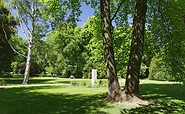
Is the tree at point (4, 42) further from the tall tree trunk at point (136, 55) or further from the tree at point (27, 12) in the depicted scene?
the tall tree trunk at point (136, 55)

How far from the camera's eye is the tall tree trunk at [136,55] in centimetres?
1219

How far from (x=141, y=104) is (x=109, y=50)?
3.07 meters

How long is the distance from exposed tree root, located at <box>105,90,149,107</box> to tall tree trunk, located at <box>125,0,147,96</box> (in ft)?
0.63

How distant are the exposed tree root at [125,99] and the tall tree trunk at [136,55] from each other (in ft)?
0.63

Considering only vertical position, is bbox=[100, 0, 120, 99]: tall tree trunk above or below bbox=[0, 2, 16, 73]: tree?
below

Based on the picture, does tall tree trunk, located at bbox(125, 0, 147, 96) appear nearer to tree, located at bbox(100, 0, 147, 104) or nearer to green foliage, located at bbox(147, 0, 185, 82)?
tree, located at bbox(100, 0, 147, 104)

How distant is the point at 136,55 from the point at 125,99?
2211 millimetres

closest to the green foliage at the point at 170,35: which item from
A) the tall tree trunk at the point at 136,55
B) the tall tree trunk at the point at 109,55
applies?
the tall tree trunk at the point at 136,55

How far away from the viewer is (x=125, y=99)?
11.8 metres

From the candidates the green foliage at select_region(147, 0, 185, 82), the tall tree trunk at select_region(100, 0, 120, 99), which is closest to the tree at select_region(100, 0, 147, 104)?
the tall tree trunk at select_region(100, 0, 120, 99)

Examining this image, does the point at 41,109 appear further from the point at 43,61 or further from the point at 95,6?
the point at 43,61

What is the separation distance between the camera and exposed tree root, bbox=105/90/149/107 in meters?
11.6

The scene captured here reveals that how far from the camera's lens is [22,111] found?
1009 centimetres

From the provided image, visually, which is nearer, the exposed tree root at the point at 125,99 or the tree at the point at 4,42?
the exposed tree root at the point at 125,99
